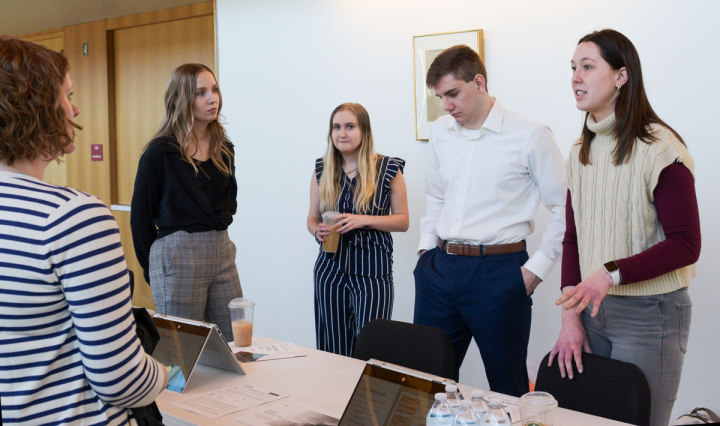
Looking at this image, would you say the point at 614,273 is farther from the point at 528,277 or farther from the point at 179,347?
the point at 179,347

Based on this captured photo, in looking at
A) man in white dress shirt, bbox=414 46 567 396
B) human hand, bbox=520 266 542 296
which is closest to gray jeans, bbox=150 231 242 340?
man in white dress shirt, bbox=414 46 567 396

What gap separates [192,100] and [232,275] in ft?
2.61

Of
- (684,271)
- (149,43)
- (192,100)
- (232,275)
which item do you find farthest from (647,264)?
(149,43)

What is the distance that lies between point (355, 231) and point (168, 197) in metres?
0.87

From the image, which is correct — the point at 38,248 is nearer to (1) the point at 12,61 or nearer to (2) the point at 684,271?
(1) the point at 12,61

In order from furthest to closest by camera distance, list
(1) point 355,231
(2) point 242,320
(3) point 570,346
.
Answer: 1. (1) point 355,231
2. (2) point 242,320
3. (3) point 570,346

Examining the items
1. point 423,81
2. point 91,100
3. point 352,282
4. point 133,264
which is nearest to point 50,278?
point 352,282

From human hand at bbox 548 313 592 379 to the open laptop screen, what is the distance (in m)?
1.05

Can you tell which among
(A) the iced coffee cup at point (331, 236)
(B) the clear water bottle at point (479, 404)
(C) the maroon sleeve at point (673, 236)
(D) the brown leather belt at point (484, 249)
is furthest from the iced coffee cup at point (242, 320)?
(C) the maroon sleeve at point (673, 236)

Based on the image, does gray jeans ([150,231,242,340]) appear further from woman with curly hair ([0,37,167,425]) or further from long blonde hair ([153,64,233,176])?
woman with curly hair ([0,37,167,425])

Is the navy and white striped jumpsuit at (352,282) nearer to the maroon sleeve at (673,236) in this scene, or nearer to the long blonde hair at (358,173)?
the long blonde hair at (358,173)

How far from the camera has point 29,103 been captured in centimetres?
103

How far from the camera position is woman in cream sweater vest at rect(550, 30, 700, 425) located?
173cm

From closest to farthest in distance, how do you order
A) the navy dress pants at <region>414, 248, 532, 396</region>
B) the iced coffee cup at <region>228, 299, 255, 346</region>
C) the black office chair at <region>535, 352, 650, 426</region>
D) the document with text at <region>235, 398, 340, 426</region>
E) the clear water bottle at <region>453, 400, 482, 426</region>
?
the clear water bottle at <region>453, 400, 482, 426</region>
the document with text at <region>235, 398, 340, 426</region>
the black office chair at <region>535, 352, 650, 426</region>
the iced coffee cup at <region>228, 299, 255, 346</region>
the navy dress pants at <region>414, 248, 532, 396</region>
